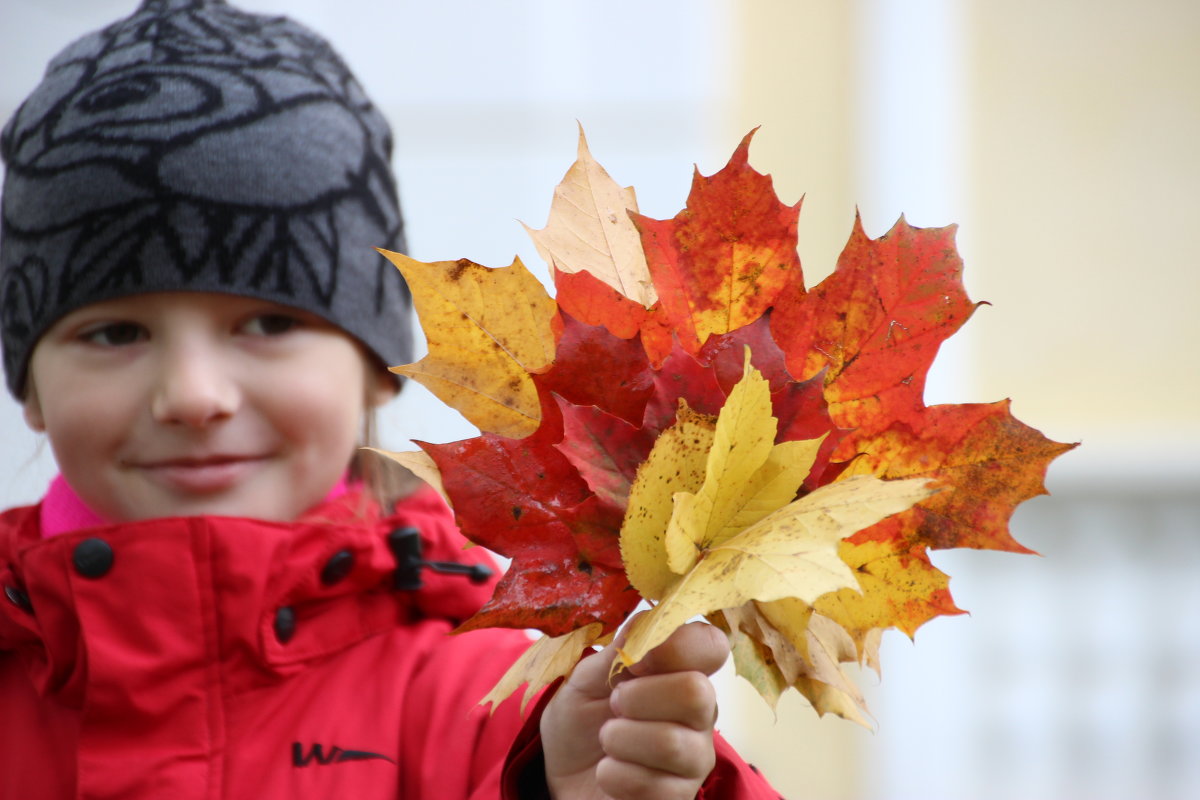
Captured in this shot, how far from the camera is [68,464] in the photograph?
77 cm

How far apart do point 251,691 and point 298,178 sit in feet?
1.17

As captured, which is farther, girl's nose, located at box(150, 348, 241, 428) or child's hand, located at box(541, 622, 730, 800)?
girl's nose, located at box(150, 348, 241, 428)

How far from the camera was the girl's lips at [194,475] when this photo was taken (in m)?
0.76

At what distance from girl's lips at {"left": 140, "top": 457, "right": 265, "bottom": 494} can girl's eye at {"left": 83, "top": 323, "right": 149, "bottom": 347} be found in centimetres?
9

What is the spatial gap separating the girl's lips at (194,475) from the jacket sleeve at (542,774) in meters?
0.28

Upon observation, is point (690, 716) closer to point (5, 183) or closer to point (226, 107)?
point (226, 107)

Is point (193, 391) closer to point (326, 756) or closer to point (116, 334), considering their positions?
point (116, 334)

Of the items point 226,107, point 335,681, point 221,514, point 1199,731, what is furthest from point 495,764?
point 1199,731

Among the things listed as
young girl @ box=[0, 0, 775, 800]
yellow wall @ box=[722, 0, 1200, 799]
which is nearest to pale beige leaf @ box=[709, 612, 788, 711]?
young girl @ box=[0, 0, 775, 800]

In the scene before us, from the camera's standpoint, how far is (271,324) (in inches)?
31.6

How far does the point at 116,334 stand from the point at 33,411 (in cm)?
15

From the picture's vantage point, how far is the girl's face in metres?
0.74

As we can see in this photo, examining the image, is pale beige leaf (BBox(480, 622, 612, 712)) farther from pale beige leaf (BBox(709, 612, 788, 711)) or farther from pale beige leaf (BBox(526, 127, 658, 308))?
pale beige leaf (BBox(526, 127, 658, 308))

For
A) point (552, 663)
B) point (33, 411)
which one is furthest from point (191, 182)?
point (552, 663)
